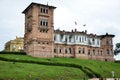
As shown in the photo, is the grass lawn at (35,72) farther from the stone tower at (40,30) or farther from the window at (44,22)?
the window at (44,22)

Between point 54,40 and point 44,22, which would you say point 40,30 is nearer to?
point 44,22

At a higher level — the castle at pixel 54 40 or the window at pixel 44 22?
the window at pixel 44 22

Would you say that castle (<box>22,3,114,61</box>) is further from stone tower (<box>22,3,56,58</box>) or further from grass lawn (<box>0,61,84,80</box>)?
grass lawn (<box>0,61,84,80</box>)

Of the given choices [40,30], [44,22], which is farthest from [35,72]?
[44,22]

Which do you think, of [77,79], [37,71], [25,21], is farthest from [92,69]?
[25,21]

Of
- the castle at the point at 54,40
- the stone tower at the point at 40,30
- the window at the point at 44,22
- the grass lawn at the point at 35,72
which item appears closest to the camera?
the grass lawn at the point at 35,72

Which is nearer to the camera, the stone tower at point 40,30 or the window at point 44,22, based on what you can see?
the stone tower at point 40,30

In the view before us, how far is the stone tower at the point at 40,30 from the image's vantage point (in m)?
90.6

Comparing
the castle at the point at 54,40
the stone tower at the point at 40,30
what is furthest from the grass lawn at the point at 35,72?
the castle at the point at 54,40

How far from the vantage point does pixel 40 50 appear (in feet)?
297

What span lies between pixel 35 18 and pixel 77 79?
105 ft

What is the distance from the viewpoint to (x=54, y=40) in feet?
331

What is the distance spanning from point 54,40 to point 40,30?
974 cm

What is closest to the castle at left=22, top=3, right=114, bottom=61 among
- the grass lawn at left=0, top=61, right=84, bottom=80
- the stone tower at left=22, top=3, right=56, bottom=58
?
the stone tower at left=22, top=3, right=56, bottom=58
